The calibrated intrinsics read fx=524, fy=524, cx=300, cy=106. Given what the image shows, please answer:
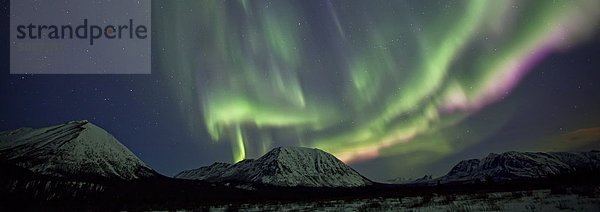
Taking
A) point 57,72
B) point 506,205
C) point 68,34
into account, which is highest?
point 68,34

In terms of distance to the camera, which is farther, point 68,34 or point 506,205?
point 68,34

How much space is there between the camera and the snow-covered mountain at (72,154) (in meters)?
112

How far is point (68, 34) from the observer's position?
19.6 metres

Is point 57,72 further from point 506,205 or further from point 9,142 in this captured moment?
point 9,142

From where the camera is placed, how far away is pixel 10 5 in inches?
736

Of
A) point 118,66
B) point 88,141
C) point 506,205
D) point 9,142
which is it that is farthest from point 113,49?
point 9,142

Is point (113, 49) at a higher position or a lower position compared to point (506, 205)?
higher

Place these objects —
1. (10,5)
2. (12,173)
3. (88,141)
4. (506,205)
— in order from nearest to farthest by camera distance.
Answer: (506,205) → (10,5) → (12,173) → (88,141)

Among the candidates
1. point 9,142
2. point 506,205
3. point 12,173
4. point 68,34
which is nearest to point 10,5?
point 68,34

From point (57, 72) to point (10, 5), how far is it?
9.21 ft

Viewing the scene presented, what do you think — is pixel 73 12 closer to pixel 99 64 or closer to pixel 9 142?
pixel 99 64

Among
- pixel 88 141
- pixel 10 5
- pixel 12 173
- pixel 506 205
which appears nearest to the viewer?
pixel 506 205

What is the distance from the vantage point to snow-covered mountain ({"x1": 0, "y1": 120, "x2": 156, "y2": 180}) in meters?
112

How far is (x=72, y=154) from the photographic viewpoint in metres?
124
